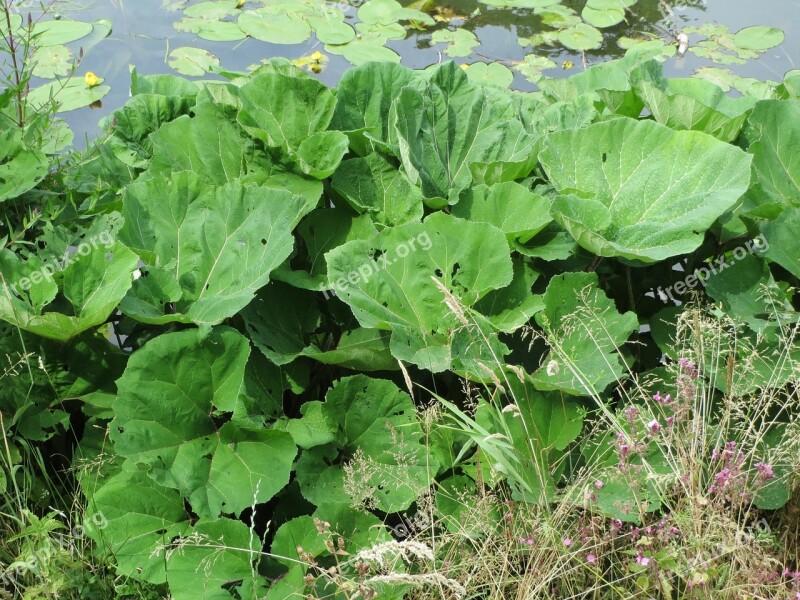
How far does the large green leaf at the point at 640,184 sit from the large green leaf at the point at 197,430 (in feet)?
3.17

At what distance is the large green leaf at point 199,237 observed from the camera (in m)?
2.16

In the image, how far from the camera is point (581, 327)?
83.8 inches

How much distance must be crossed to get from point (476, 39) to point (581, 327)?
14.1 ft

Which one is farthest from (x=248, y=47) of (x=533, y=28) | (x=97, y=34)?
(x=533, y=28)

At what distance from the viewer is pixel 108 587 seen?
2.03 metres

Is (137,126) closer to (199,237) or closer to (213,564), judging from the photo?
(199,237)

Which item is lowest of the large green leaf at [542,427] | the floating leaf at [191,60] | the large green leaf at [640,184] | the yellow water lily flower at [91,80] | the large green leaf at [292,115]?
the floating leaf at [191,60]

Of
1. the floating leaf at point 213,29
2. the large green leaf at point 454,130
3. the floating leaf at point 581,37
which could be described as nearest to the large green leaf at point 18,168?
the large green leaf at point 454,130

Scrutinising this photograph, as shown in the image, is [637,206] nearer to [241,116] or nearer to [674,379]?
[674,379]

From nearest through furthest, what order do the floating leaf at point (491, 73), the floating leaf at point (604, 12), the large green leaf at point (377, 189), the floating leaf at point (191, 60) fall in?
the large green leaf at point (377, 189), the floating leaf at point (191, 60), the floating leaf at point (491, 73), the floating leaf at point (604, 12)

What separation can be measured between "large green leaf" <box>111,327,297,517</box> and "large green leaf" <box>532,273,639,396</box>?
73 cm

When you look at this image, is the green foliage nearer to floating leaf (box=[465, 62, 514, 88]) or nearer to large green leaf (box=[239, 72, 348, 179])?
large green leaf (box=[239, 72, 348, 179])
